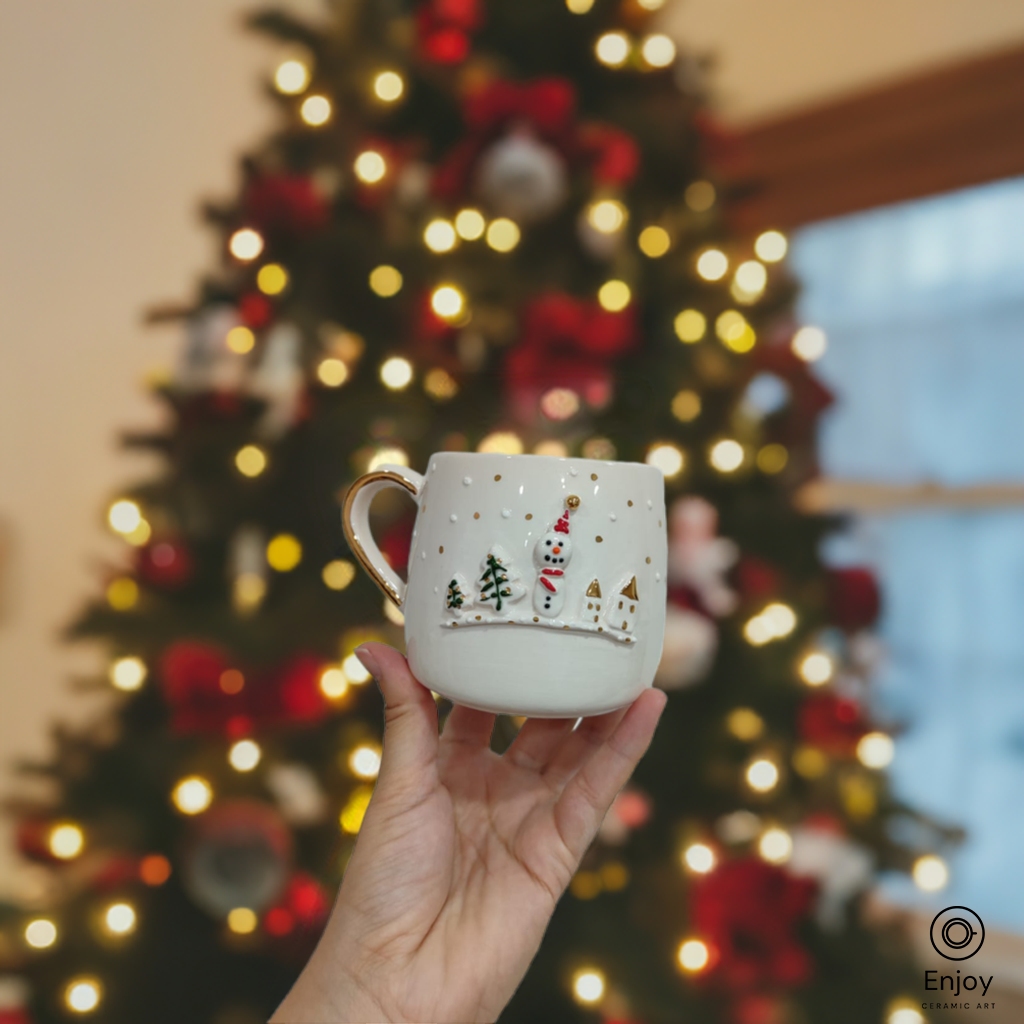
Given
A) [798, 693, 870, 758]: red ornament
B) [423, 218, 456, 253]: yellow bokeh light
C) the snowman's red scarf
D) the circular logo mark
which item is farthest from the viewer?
the circular logo mark

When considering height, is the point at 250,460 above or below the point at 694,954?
above

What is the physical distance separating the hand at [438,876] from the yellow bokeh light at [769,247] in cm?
93

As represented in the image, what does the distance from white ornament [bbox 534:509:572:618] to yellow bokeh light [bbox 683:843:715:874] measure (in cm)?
85

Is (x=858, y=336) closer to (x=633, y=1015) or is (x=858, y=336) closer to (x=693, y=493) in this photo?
(x=693, y=493)

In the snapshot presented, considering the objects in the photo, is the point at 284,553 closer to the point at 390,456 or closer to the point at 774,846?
the point at 390,456

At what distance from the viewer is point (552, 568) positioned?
1.93 ft

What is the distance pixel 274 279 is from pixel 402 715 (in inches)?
30.4

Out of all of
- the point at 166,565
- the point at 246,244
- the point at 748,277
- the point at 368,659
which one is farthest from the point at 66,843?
the point at 748,277

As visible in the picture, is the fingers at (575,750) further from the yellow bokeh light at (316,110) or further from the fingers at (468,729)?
the yellow bokeh light at (316,110)

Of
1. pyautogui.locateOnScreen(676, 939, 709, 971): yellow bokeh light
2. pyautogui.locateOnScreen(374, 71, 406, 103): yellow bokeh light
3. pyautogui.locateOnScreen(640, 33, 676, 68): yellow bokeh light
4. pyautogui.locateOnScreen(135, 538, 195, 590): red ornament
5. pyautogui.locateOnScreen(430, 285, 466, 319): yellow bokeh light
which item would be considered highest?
pyautogui.locateOnScreen(640, 33, 676, 68): yellow bokeh light

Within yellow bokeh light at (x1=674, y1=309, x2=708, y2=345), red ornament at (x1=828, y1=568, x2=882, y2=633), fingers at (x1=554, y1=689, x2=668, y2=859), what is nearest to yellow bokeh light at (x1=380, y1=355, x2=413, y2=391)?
yellow bokeh light at (x1=674, y1=309, x2=708, y2=345)

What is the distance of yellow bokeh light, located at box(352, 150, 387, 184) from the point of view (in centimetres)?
122

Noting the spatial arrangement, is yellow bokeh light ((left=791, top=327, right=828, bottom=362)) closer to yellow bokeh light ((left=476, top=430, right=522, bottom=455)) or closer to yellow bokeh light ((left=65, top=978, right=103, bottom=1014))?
yellow bokeh light ((left=476, top=430, right=522, bottom=455))

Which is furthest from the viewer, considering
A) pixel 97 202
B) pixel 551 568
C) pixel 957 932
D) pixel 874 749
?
pixel 97 202
